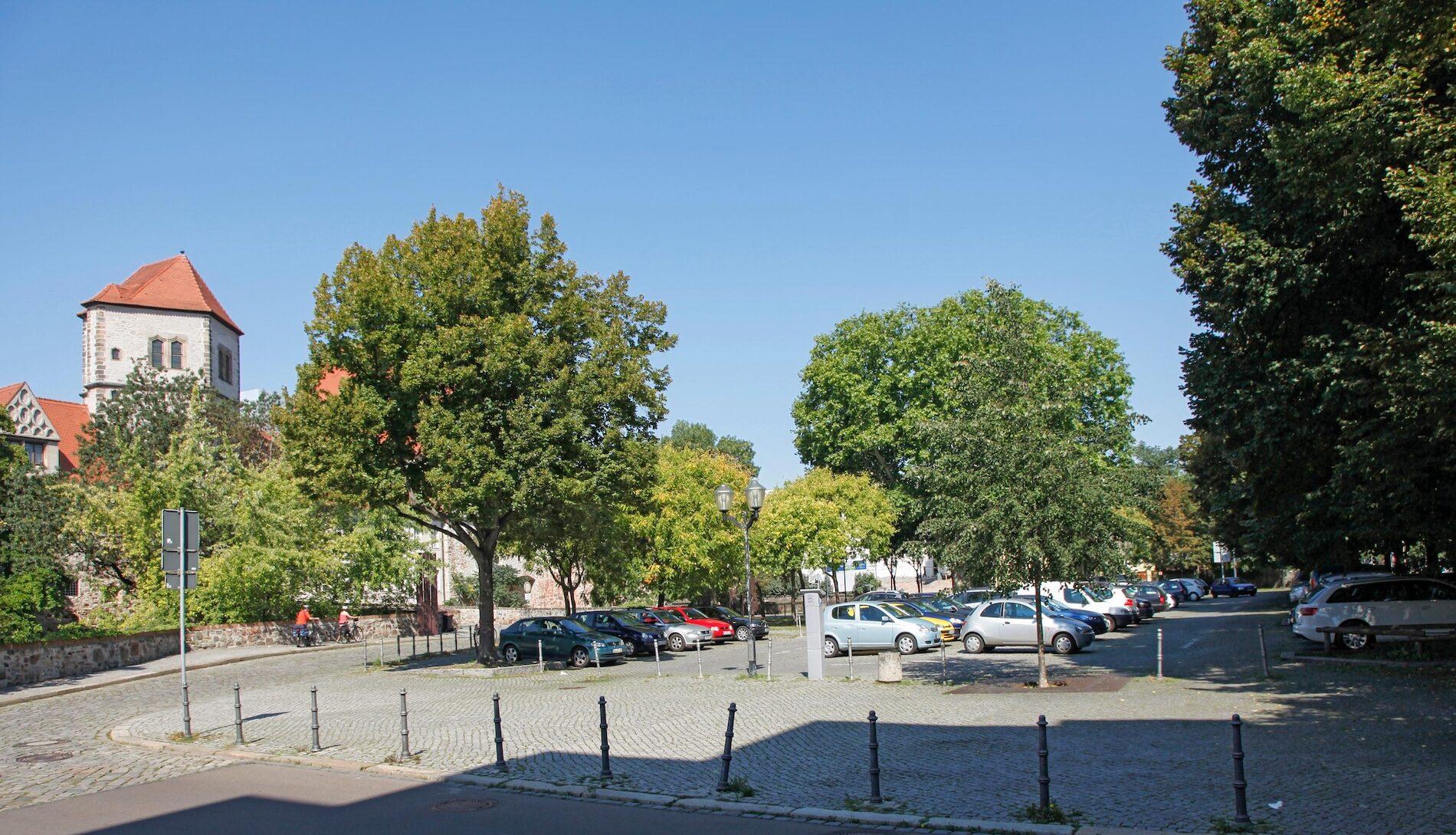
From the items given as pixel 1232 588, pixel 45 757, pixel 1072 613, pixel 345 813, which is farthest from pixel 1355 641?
pixel 1232 588

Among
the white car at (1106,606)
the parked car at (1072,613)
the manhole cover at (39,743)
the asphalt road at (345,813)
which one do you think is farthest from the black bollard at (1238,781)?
the white car at (1106,606)

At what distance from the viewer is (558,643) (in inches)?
1177

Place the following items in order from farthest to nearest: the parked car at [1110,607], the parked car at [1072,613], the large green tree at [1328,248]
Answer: the parked car at [1110,607] < the parked car at [1072,613] < the large green tree at [1328,248]

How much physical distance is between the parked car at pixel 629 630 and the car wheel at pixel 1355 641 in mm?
19322

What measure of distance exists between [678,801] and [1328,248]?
1446cm

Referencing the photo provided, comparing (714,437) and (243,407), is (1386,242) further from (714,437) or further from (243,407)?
(714,437)

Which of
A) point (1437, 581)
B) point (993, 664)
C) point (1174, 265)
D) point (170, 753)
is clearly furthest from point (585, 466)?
point (1437, 581)

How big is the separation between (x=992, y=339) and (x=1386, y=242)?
7063 mm

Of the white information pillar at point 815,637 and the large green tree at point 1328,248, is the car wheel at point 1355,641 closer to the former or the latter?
the large green tree at point 1328,248

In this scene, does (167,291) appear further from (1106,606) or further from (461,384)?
(1106,606)

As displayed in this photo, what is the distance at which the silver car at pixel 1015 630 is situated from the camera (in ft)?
89.5

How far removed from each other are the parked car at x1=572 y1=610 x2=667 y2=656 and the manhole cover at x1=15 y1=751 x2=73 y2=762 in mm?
17847

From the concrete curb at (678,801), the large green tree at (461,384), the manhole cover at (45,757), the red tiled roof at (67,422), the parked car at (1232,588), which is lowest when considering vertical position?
the parked car at (1232,588)

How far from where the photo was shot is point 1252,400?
18.4 m
